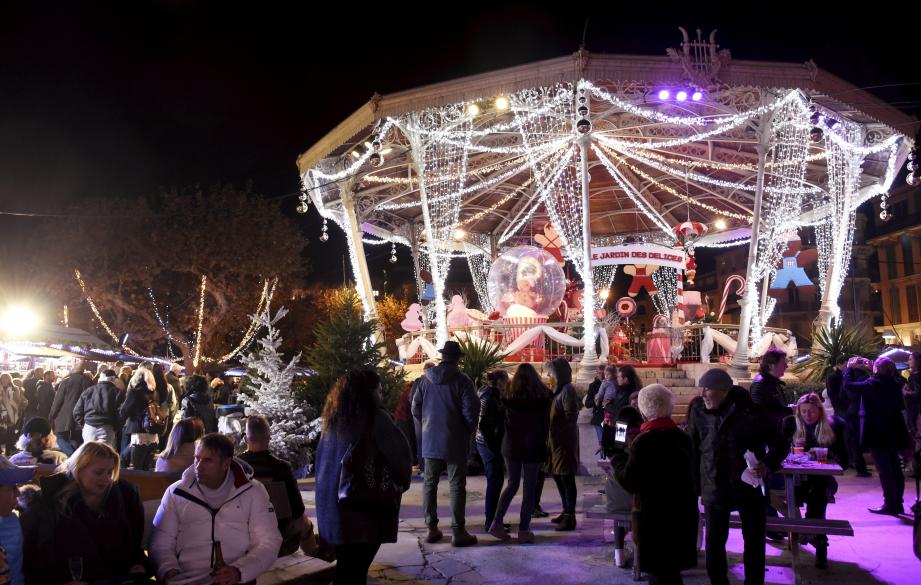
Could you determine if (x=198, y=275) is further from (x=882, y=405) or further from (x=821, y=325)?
(x=882, y=405)

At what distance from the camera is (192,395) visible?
31.1 feet

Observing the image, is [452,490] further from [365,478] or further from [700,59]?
[700,59]

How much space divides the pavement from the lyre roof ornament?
8.44 meters

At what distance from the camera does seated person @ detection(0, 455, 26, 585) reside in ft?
11.5

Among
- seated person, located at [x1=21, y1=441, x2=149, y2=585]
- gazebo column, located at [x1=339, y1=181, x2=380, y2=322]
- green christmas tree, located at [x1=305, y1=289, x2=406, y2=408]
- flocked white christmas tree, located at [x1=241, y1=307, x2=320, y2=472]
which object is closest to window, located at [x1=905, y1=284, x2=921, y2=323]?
gazebo column, located at [x1=339, y1=181, x2=380, y2=322]

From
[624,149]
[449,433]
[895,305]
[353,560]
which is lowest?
[353,560]

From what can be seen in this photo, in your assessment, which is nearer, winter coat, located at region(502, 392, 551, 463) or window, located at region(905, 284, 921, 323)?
winter coat, located at region(502, 392, 551, 463)

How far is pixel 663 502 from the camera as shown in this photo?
4.38 meters

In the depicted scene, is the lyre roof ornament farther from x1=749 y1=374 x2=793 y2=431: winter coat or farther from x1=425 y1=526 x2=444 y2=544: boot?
x1=425 y1=526 x2=444 y2=544: boot

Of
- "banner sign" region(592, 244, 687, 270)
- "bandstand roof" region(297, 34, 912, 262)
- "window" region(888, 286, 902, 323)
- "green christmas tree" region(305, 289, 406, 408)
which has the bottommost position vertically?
"green christmas tree" region(305, 289, 406, 408)

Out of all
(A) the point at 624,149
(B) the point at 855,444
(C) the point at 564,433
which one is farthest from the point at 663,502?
(A) the point at 624,149

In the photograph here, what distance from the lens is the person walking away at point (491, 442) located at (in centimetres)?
730

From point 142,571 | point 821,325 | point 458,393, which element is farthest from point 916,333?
point 142,571

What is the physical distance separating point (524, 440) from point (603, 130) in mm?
12274
